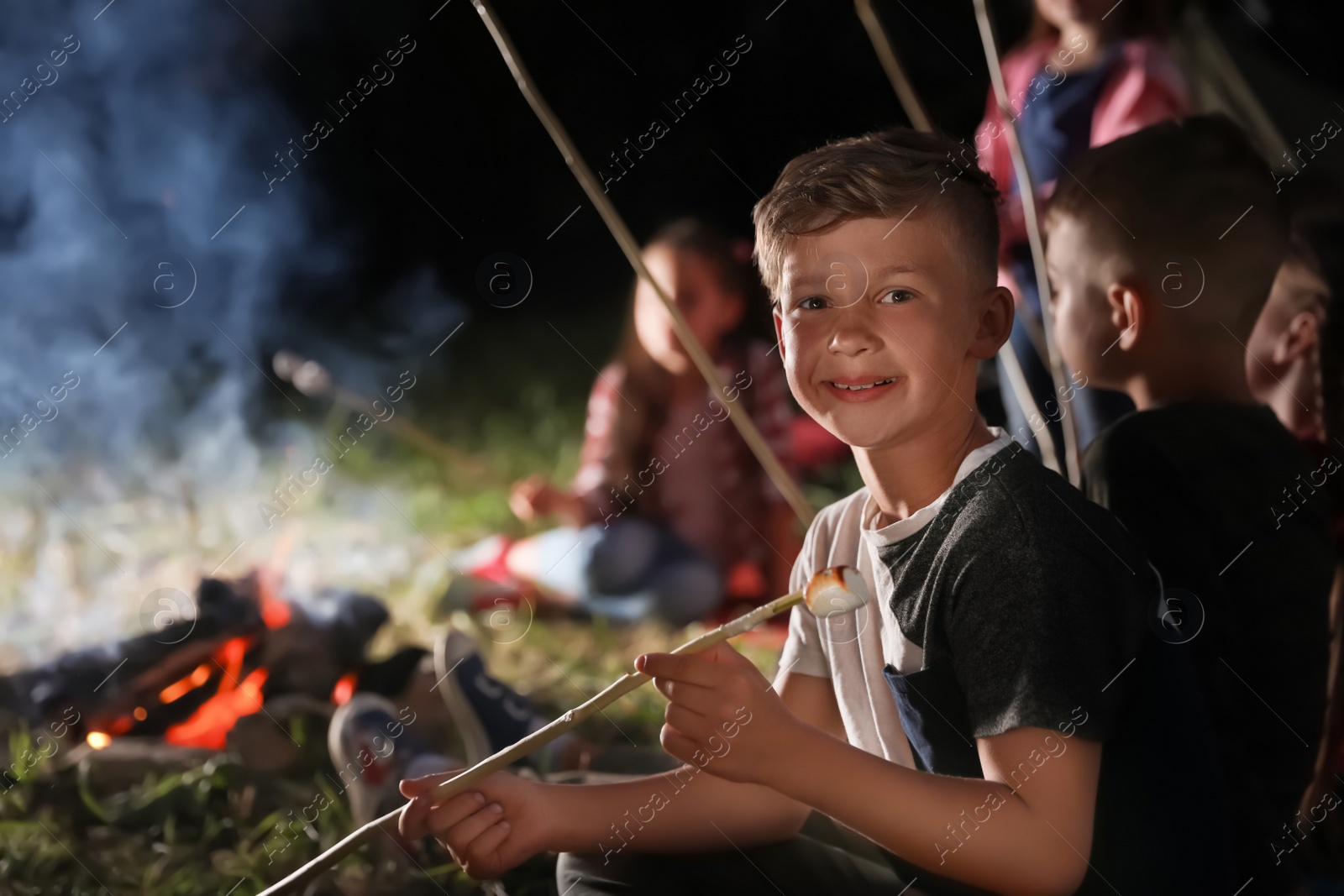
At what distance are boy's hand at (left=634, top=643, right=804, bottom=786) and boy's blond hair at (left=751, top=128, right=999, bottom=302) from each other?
0.25 meters

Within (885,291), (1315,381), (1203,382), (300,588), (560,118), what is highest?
(560,118)

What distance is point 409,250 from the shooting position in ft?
9.08

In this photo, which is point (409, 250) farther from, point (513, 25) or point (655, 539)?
point (655, 539)

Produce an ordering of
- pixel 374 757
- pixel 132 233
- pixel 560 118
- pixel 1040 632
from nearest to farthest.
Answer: pixel 1040 632 < pixel 374 757 < pixel 132 233 < pixel 560 118

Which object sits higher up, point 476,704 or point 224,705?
point 224,705

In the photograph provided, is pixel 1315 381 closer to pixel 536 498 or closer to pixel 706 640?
pixel 706 640

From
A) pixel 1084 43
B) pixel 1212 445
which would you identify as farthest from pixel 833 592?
pixel 1084 43

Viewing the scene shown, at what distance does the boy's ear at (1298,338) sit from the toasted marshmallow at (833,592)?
678 millimetres

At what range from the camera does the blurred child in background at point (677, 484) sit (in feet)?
6.04

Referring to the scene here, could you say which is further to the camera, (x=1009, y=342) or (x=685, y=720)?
(x=1009, y=342)

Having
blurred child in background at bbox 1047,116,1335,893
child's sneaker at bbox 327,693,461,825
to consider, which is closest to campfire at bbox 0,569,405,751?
child's sneaker at bbox 327,693,461,825

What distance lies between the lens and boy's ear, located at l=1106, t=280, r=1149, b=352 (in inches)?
36.2

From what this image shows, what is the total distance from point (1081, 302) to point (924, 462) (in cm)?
35

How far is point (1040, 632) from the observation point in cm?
60
